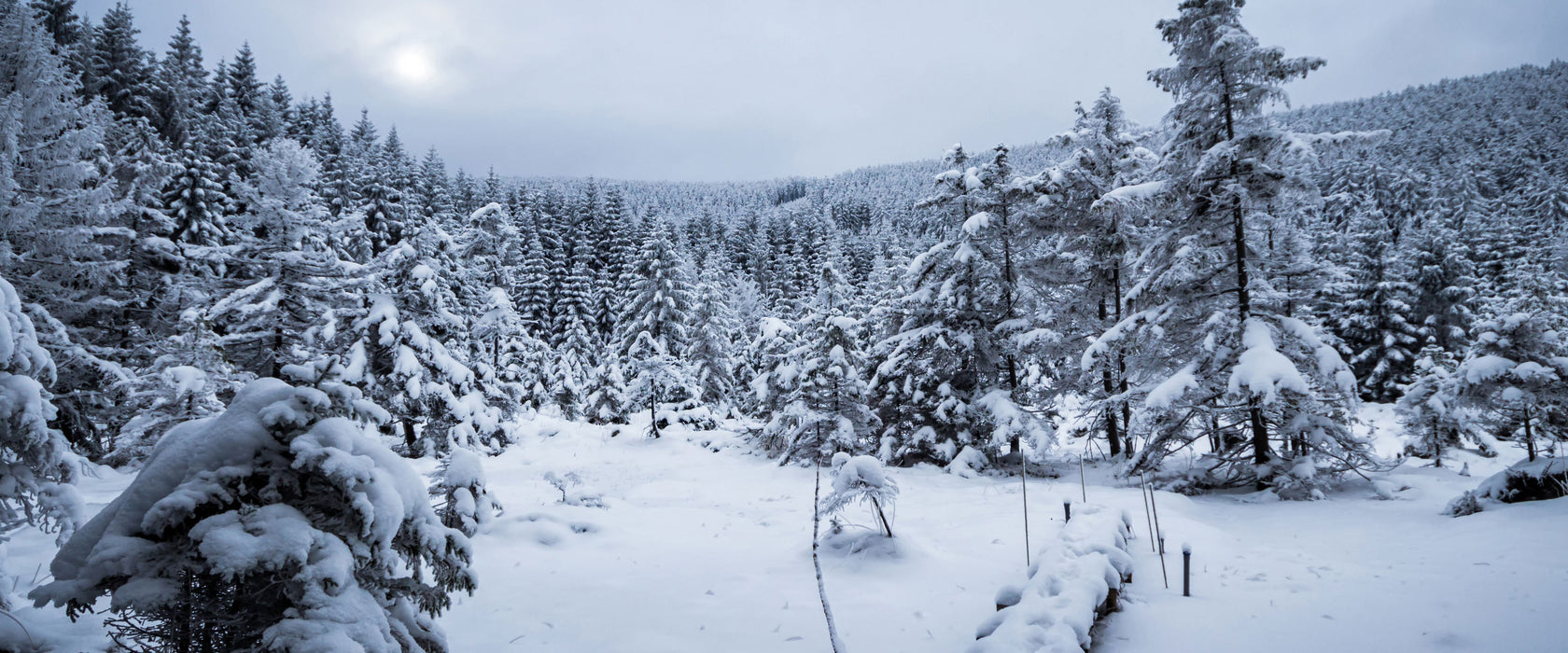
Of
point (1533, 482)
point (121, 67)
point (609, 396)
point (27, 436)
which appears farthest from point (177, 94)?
point (1533, 482)

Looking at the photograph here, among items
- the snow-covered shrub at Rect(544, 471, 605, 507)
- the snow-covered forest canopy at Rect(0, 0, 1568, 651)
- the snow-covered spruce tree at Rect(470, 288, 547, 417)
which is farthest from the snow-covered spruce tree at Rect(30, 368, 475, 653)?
the snow-covered spruce tree at Rect(470, 288, 547, 417)

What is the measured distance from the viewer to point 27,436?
4.36 m

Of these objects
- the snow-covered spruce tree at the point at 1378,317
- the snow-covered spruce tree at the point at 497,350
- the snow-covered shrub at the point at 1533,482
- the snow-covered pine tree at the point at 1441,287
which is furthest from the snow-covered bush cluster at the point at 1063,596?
the snow-covered pine tree at the point at 1441,287

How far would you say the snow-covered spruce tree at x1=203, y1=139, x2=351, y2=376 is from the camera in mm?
12297

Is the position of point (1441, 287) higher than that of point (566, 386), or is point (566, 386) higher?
point (1441, 287)

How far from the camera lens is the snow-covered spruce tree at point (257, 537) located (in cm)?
263

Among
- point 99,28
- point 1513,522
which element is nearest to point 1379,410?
point 1513,522

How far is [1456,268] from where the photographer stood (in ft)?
106

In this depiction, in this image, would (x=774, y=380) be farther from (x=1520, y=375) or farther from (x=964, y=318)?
(x=1520, y=375)

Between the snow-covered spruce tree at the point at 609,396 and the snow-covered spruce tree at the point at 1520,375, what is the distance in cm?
2637

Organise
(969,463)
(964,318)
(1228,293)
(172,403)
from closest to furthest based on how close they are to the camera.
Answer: (172,403) → (1228,293) → (969,463) → (964,318)

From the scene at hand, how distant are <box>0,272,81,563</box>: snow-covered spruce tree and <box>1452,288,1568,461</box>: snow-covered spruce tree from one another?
58.2 feet

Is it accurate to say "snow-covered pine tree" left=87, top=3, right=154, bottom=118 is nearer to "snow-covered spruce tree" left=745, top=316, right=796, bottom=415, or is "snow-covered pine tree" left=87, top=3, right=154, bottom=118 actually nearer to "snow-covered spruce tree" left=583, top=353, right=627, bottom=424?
"snow-covered spruce tree" left=583, top=353, right=627, bottom=424

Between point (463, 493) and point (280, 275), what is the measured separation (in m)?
11.9
